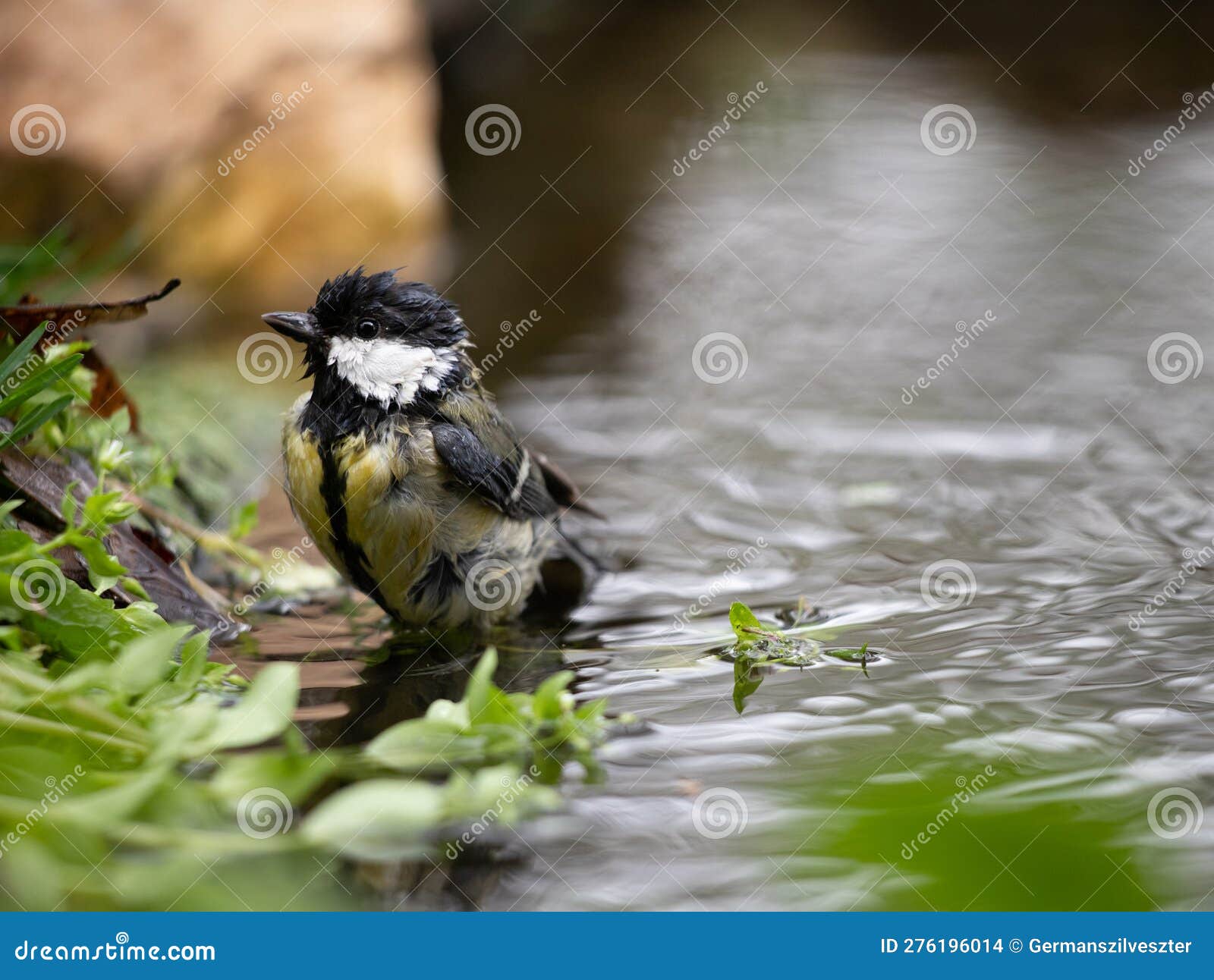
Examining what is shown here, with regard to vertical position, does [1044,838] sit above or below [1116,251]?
below

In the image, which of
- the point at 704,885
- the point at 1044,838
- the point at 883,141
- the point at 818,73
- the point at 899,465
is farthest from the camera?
the point at 818,73

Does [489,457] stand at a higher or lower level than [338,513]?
higher

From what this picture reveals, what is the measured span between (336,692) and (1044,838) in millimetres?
2032

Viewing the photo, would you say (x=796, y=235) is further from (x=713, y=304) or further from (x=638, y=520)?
(x=638, y=520)

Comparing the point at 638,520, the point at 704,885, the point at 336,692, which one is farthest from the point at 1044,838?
the point at 638,520

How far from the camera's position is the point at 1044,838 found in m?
0.54
